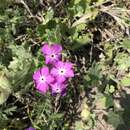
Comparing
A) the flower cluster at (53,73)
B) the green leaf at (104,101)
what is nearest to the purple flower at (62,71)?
the flower cluster at (53,73)

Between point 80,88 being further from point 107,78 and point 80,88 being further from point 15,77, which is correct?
point 15,77

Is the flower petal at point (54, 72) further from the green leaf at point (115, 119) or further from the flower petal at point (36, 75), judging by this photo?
the green leaf at point (115, 119)

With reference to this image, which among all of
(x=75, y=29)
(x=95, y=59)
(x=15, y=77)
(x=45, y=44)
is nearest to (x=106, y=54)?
(x=95, y=59)

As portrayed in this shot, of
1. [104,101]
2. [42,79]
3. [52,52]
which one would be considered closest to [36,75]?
[42,79]

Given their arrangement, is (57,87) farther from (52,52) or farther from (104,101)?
(104,101)

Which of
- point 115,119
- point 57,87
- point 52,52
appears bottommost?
point 115,119

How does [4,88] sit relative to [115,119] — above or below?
above
